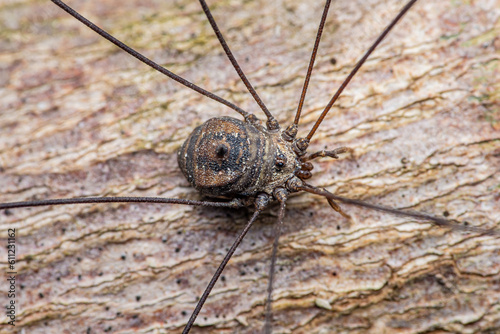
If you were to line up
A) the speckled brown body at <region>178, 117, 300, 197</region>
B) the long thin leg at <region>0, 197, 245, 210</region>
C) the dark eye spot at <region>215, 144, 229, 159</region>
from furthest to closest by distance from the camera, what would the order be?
the speckled brown body at <region>178, 117, 300, 197</region>, the dark eye spot at <region>215, 144, 229, 159</region>, the long thin leg at <region>0, 197, 245, 210</region>

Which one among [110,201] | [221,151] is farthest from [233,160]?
[110,201]

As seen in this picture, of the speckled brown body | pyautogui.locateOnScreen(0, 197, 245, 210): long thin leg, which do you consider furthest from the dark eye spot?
pyautogui.locateOnScreen(0, 197, 245, 210): long thin leg

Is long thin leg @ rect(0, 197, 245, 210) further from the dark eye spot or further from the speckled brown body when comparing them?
A: the dark eye spot

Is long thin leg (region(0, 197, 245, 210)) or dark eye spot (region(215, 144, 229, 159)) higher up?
dark eye spot (region(215, 144, 229, 159))

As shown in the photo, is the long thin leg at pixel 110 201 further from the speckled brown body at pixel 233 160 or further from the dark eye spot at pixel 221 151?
the dark eye spot at pixel 221 151

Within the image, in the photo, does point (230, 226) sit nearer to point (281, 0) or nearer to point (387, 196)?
point (387, 196)

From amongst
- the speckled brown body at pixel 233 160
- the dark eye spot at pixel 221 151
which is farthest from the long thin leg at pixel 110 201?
the dark eye spot at pixel 221 151

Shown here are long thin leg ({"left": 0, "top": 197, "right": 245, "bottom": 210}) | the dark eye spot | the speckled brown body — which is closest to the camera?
long thin leg ({"left": 0, "top": 197, "right": 245, "bottom": 210})

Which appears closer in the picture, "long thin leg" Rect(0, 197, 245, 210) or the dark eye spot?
"long thin leg" Rect(0, 197, 245, 210)
